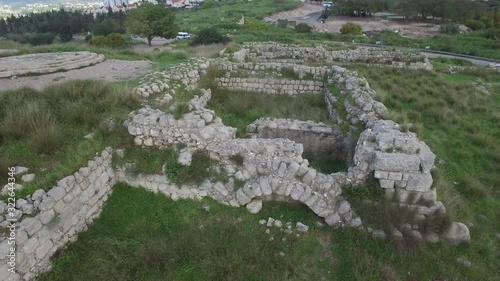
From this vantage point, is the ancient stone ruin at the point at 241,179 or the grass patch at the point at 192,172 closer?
the ancient stone ruin at the point at 241,179

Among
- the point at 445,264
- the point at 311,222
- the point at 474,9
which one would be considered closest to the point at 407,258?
the point at 445,264

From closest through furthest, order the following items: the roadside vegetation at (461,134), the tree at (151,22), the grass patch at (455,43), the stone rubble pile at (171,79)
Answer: the roadside vegetation at (461,134) < the stone rubble pile at (171,79) < the grass patch at (455,43) < the tree at (151,22)

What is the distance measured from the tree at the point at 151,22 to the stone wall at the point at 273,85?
24.6 m

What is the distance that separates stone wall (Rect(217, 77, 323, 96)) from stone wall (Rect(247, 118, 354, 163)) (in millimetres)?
4878

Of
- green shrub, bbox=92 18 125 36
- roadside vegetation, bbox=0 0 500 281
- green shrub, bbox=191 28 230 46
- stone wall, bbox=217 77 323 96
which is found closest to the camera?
roadside vegetation, bbox=0 0 500 281

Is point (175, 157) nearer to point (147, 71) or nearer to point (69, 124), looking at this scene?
point (69, 124)

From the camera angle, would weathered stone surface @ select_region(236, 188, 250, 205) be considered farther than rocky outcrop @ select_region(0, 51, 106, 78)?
No

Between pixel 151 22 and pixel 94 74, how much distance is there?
27.1m

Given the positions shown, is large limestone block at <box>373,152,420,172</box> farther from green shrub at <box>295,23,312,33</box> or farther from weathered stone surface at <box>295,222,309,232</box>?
green shrub at <box>295,23,312,33</box>

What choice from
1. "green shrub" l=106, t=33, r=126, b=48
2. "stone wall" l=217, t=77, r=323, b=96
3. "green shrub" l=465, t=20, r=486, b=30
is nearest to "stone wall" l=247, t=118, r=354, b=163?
"stone wall" l=217, t=77, r=323, b=96

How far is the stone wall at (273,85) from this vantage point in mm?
13938

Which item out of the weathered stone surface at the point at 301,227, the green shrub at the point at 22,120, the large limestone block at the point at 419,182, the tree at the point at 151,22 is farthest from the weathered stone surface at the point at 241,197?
the tree at the point at 151,22

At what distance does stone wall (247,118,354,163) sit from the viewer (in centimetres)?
902

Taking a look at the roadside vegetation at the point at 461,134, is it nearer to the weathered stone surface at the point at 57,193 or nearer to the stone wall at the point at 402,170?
the stone wall at the point at 402,170
